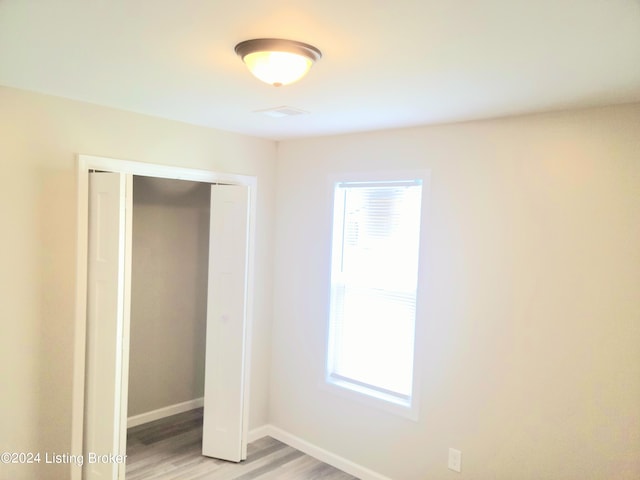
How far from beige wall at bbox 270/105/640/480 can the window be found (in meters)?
0.16

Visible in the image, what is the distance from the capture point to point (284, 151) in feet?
13.0

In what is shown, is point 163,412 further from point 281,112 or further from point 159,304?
point 281,112

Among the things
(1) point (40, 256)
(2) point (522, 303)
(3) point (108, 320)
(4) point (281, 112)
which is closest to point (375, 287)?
(2) point (522, 303)

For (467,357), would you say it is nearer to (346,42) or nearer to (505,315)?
(505,315)

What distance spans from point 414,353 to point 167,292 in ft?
7.81

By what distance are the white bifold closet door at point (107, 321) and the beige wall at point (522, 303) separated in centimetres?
158

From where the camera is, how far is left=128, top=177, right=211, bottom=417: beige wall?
13.6 feet

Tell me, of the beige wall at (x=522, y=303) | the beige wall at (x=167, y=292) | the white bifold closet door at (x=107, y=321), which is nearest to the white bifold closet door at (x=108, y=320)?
the white bifold closet door at (x=107, y=321)

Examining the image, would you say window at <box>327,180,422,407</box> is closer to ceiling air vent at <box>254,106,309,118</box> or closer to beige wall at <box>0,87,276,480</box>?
ceiling air vent at <box>254,106,309,118</box>

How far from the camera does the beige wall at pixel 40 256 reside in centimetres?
256

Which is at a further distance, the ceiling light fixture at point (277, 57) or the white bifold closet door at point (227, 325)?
the white bifold closet door at point (227, 325)

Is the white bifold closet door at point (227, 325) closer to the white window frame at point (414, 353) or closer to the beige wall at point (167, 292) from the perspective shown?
the white window frame at point (414, 353)

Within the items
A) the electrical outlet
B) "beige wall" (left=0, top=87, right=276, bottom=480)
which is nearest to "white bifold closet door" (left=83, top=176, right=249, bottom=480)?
"beige wall" (left=0, top=87, right=276, bottom=480)

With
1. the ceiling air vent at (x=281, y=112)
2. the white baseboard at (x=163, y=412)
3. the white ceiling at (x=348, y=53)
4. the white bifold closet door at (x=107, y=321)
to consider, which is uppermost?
the ceiling air vent at (x=281, y=112)
